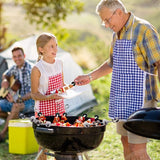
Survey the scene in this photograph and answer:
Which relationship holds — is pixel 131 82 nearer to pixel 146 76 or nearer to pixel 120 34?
pixel 146 76

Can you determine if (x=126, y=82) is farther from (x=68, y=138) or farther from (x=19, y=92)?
(x=19, y=92)

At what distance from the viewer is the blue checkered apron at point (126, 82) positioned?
3035mm

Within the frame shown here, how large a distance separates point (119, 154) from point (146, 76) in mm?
1845

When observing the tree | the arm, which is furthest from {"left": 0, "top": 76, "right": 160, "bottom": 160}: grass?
the tree

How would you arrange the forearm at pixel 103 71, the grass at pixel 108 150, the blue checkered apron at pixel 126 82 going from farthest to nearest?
the grass at pixel 108 150 < the forearm at pixel 103 71 < the blue checkered apron at pixel 126 82

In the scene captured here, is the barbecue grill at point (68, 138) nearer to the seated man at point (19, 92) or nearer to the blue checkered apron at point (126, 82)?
the blue checkered apron at point (126, 82)

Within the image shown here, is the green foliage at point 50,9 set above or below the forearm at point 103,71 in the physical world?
above

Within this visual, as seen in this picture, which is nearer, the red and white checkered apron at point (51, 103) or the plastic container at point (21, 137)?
the red and white checkered apron at point (51, 103)

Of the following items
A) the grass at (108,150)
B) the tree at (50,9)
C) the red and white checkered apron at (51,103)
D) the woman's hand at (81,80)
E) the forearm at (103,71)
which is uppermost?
the tree at (50,9)

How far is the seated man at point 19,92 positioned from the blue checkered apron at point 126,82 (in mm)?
2356

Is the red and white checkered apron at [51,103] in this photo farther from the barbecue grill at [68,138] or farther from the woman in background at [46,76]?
the barbecue grill at [68,138]

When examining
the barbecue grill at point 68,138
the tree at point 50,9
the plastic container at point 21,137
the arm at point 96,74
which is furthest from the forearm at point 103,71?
the tree at point 50,9

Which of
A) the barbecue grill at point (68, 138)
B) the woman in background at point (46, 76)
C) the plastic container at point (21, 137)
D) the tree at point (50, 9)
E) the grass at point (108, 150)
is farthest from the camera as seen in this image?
the tree at point (50, 9)

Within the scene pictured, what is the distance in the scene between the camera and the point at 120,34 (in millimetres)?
3129
